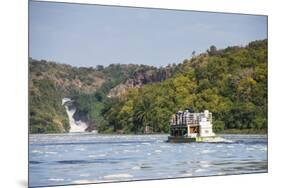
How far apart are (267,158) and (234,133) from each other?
0.41 m

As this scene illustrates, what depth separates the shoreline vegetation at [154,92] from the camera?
4875 mm

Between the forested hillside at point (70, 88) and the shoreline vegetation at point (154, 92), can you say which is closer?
the forested hillside at point (70, 88)

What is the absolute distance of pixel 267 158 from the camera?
5.52 meters

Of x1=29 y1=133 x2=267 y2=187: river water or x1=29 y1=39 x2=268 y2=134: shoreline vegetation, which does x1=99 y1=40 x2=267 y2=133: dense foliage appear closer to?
x1=29 y1=39 x2=268 y2=134: shoreline vegetation

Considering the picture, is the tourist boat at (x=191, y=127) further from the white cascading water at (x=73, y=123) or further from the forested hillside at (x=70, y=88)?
the white cascading water at (x=73, y=123)

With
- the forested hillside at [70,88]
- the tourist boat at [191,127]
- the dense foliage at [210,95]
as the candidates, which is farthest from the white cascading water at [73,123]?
the tourist boat at [191,127]

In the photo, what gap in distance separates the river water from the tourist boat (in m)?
0.06

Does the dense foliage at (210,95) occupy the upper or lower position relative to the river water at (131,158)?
upper

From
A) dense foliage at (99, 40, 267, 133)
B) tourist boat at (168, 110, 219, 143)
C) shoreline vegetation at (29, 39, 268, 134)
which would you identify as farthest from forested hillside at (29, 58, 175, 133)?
tourist boat at (168, 110, 219, 143)

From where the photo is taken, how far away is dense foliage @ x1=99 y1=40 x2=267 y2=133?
17.0ft

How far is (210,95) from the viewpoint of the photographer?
5348 millimetres

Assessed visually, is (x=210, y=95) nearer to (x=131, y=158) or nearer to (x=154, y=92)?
(x=154, y=92)

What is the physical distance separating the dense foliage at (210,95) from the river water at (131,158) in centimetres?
13

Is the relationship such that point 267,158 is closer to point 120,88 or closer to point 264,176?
point 264,176
